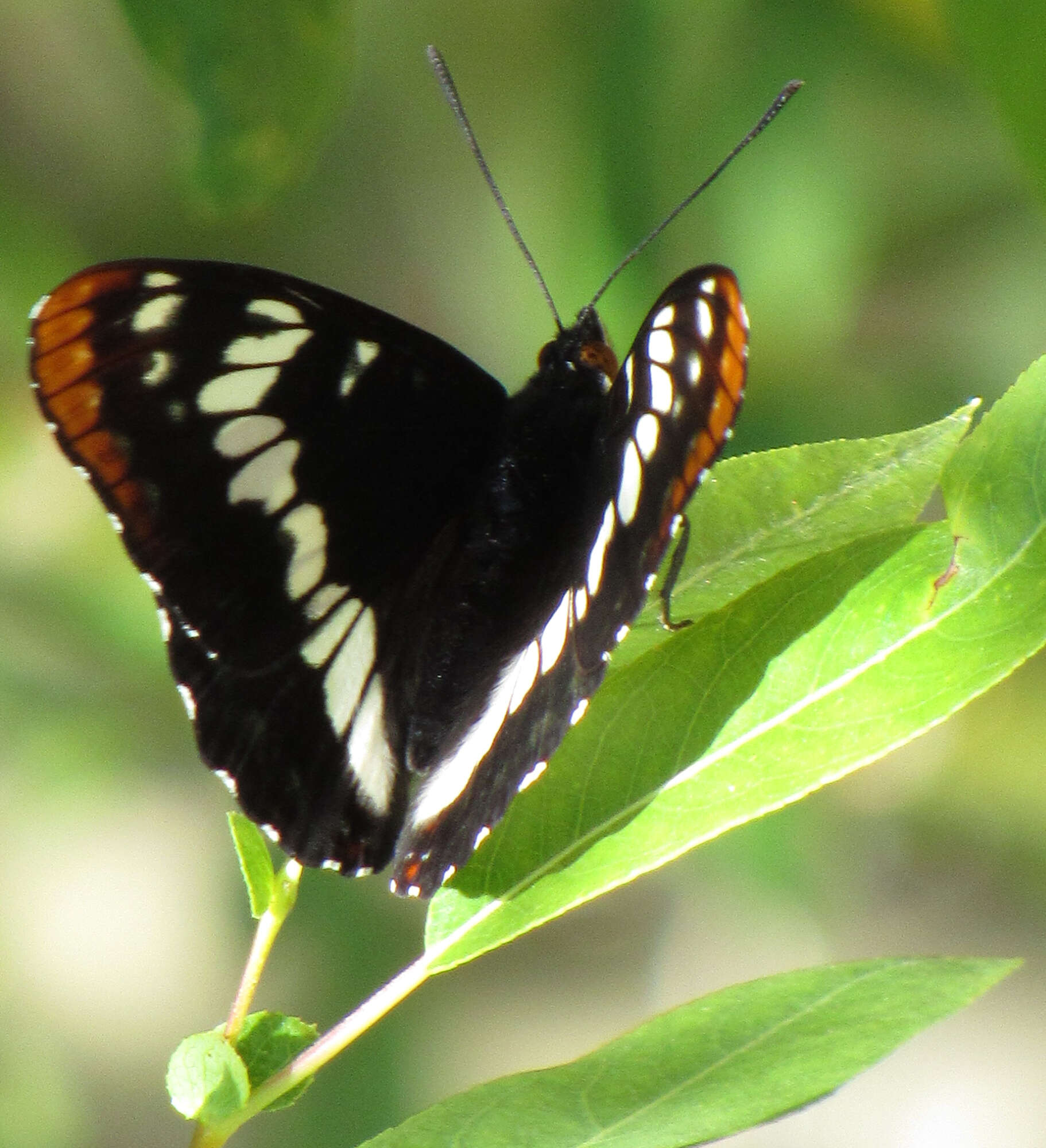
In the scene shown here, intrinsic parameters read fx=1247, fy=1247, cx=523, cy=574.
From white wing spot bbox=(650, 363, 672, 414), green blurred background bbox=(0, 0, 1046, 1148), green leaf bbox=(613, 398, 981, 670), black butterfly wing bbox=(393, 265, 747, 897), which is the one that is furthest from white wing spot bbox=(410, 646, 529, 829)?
green blurred background bbox=(0, 0, 1046, 1148)

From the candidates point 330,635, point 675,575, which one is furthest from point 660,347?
point 330,635

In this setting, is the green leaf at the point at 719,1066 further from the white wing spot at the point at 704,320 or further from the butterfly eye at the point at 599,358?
the butterfly eye at the point at 599,358

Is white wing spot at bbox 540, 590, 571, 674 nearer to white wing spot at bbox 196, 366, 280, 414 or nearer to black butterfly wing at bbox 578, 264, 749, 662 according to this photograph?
black butterfly wing at bbox 578, 264, 749, 662

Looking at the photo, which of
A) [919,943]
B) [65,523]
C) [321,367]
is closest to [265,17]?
[321,367]

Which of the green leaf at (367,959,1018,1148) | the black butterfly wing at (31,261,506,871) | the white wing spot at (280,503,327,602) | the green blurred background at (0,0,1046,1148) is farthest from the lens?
the green blurred background at (0,0,1046,1148)

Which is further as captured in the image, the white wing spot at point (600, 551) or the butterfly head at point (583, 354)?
the butterfly head at point (583, 354)

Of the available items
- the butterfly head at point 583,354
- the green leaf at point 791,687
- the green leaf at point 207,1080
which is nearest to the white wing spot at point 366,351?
the butterfly head at point 583,354
